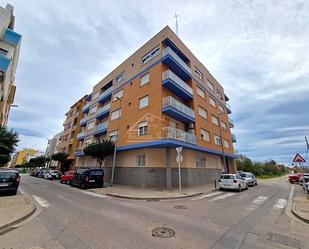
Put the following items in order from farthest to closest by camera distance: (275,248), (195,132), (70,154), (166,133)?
1. (70,154)
2. (195,132)
3. (166,133)
4. (275,248)

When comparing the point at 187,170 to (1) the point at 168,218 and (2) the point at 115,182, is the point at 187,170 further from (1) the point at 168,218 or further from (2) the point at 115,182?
(1) the point at 168,218

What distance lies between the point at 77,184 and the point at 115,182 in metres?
4.26

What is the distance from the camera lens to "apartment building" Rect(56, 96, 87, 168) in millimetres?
34375

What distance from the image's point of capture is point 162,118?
54.8ft

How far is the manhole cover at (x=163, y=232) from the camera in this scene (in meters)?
4.74

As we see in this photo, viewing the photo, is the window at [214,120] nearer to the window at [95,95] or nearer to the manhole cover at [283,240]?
the window at [95,95]

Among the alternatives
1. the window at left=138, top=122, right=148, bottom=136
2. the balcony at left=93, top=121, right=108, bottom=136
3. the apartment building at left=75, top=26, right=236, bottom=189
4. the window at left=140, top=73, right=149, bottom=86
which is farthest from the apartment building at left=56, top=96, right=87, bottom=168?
the window at left=140, top=73, right=149, bottom=86

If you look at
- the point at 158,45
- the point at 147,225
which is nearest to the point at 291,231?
the point at 147,225

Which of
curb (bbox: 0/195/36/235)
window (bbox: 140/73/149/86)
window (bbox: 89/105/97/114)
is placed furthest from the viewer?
window (bbox: 89/105/97/114)

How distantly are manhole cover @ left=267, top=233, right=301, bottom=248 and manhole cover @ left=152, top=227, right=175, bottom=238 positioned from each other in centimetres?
275

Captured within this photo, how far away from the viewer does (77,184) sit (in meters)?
16.8

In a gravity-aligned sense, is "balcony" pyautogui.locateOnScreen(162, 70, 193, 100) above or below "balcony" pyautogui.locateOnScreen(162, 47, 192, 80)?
below

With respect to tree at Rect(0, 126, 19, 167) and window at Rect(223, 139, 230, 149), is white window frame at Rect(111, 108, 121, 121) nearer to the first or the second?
tree at Rect(0, 126, 19, 167)

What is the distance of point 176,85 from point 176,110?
297 centimetres
